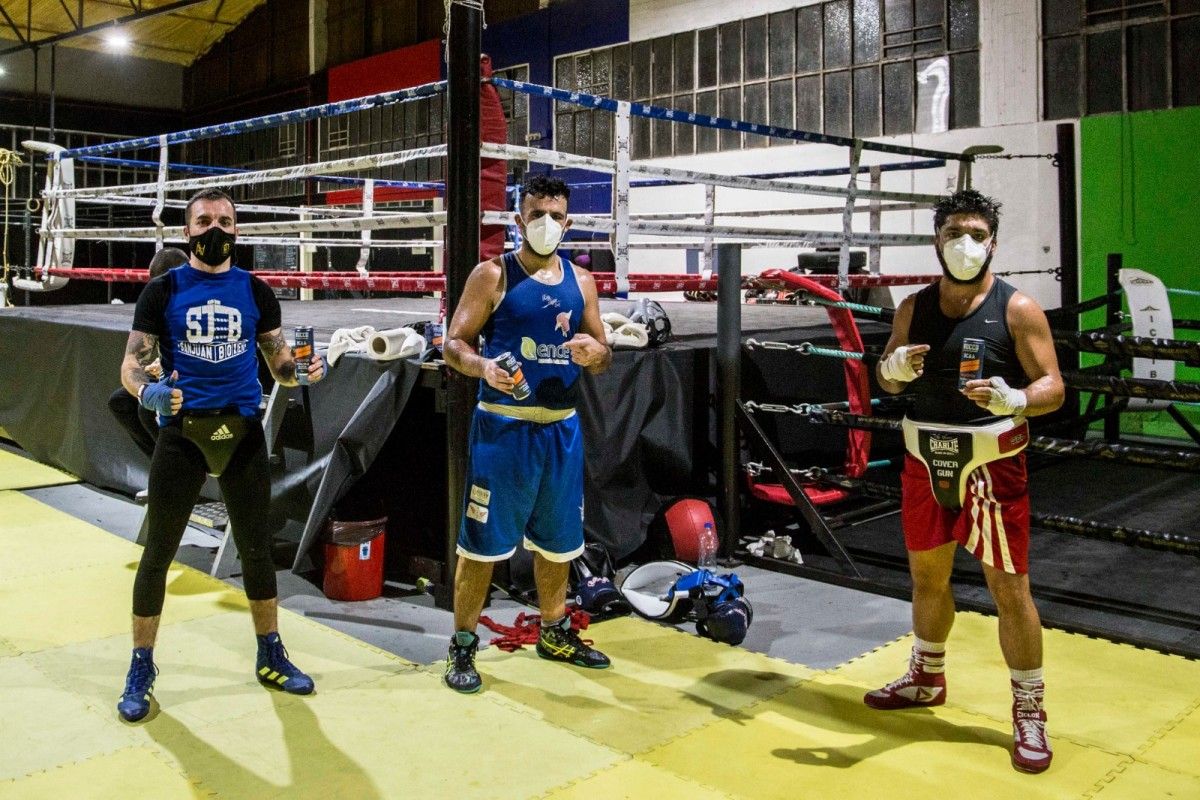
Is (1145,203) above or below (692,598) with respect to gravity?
above

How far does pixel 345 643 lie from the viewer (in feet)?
12.3

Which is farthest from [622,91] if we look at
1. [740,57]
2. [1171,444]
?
[1171,444]

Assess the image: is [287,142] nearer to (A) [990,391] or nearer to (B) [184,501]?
(B) [184,501]

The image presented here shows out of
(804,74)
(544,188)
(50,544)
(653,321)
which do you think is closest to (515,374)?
(544,188)

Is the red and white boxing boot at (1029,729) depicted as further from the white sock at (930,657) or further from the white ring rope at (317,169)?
the white ring rope at (317,169)

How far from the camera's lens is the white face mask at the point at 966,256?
9.07ft

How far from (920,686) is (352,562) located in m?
2.34

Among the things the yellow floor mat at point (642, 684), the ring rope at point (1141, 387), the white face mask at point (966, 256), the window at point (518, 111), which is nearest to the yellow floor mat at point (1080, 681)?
the yellow floor mat at point (642, 684)

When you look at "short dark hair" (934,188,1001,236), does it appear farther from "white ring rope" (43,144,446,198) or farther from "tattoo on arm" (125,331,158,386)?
"tattoo on arm" (125,331,158,386)

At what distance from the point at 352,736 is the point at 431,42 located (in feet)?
53.1

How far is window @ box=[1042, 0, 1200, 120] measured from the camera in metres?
9.82

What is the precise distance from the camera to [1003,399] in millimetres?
2656

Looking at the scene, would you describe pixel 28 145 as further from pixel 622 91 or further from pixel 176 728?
pixel 622 91

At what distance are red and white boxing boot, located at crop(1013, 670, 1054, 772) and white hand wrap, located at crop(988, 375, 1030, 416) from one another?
74cm
